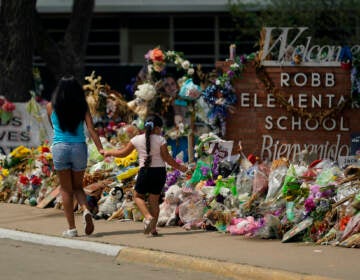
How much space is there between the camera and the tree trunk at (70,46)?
20125mm

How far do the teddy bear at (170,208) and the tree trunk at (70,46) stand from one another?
330 inches

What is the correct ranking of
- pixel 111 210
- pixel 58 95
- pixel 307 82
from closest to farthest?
1. pixel 58 95
2. pixel 111 210
3. pixel 307 82

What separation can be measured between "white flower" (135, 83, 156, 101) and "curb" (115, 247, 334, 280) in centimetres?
463

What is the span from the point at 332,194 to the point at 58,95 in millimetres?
3133

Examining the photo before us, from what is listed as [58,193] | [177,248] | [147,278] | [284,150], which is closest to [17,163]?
[58,193]

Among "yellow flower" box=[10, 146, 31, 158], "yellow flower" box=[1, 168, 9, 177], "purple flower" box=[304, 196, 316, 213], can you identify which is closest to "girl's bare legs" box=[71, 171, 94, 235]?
"purple flower" box=[304, 196, 316, 213]

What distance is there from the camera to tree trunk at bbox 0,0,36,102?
18.1m

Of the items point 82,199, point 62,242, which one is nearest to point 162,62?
point 82,199

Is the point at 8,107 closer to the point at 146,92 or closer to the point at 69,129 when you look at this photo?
the point at 146,92

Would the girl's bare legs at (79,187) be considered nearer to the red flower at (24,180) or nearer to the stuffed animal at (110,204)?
the stuffed animal at (110,204)

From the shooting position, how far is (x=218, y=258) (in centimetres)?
937

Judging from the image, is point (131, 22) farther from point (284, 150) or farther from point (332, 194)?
point (332, 194)

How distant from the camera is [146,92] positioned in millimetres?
14367

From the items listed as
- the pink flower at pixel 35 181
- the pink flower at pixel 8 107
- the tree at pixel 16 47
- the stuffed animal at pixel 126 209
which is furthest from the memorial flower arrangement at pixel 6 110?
the stuffed animal at pixel 126 209
